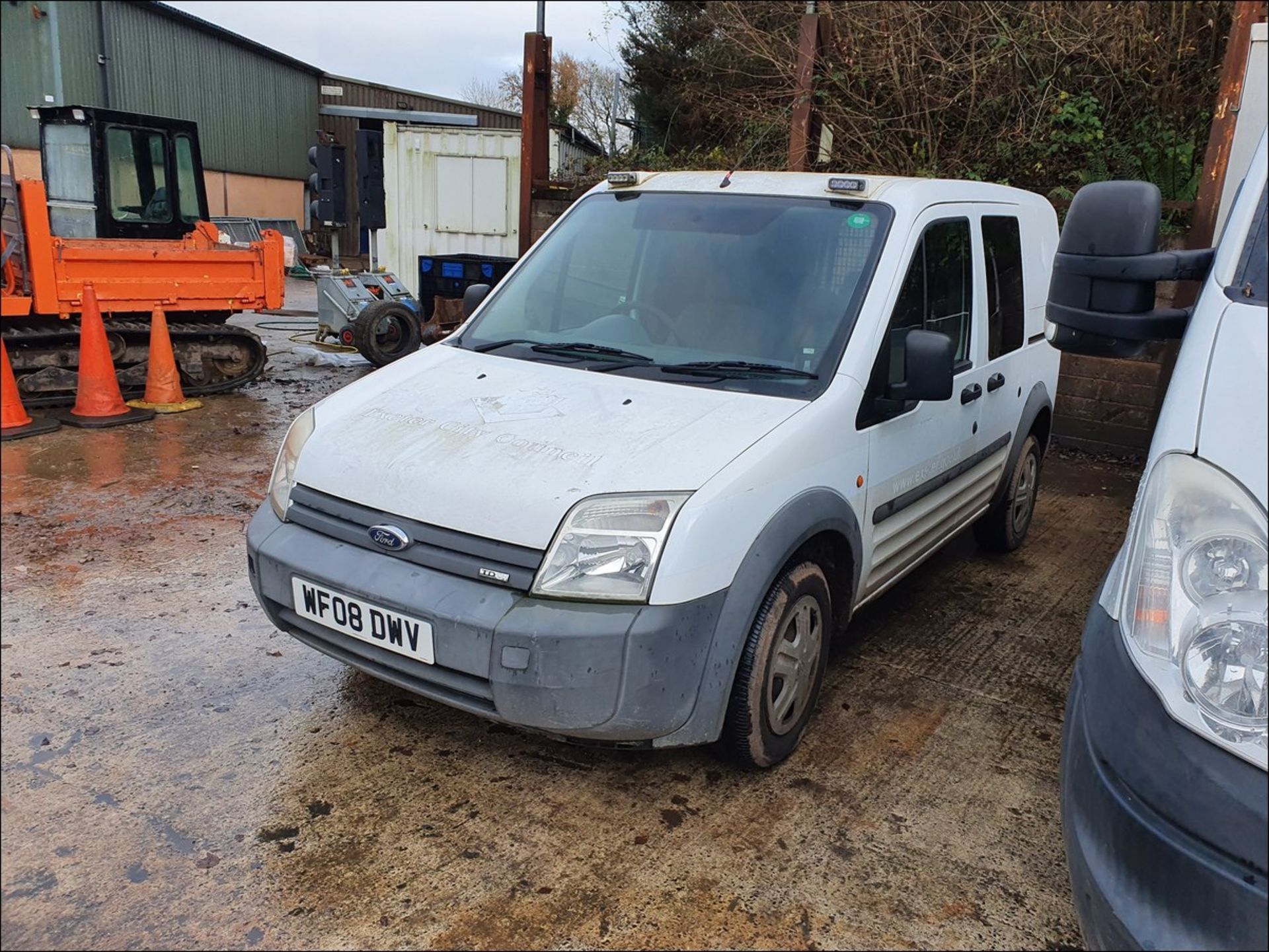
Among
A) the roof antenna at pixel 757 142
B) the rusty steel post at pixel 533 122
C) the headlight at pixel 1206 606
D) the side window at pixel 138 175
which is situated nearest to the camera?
the headlight at pixel 1206 606

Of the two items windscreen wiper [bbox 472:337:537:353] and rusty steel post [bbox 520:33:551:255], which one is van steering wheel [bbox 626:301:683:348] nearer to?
windscreen wiper [bbox 472:337:537:353]

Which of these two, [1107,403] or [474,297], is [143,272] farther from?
[1107,403]

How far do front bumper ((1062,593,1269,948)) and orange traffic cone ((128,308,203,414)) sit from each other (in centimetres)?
797

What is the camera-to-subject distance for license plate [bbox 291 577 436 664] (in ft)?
8.79

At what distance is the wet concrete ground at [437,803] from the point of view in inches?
94.7

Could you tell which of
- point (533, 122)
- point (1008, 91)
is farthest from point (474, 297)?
point (1008, 91)

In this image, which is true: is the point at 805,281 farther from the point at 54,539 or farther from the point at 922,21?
the point at 922,21

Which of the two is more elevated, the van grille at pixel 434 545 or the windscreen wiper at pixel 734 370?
the windscreen wiper at pixel 734 370

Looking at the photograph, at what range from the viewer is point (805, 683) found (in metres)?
3.21

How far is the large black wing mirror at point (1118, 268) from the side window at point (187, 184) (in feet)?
29.7

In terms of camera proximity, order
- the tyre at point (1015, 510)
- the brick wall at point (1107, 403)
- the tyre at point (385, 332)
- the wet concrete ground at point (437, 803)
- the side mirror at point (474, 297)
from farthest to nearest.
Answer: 1. the tyre at point (385, 332)
2. the brick wall at point (1107, 403)
3. the tyre at point (1015, 510)
4. the side mirror at point (474, 297)
5. the wet concrete ground at point (437, 803)

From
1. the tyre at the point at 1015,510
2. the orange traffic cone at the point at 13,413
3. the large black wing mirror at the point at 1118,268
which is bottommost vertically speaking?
the tyre at the point at 1015,510

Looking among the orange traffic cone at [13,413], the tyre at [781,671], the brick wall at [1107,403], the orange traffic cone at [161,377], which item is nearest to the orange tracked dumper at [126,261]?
the orange traffic cone at [161,377]

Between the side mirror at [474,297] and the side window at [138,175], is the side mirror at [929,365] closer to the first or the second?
the side mirror at [474,297]
